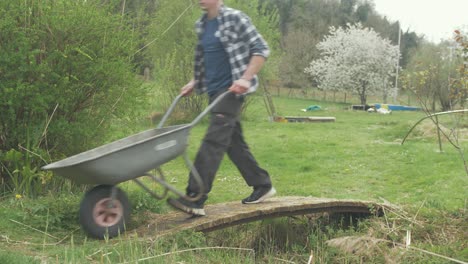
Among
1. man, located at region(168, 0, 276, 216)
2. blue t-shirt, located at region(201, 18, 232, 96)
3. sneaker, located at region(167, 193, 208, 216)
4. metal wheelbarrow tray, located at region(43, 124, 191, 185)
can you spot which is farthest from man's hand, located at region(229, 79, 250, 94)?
sneaker, located at region(167, 193, 208, 216)

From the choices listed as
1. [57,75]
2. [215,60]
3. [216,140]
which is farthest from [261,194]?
[57,75]

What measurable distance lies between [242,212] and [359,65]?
39.3 metres

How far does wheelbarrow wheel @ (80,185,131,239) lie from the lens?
13.0ft

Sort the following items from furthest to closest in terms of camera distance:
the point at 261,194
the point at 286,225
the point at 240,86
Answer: the point at 286,225
the point at 261,194
the point at 240,86

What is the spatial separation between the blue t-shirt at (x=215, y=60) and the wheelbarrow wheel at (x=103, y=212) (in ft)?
3.51

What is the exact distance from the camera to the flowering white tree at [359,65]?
138 ft

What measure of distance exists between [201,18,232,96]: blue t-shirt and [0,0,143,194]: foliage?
1.31 meters

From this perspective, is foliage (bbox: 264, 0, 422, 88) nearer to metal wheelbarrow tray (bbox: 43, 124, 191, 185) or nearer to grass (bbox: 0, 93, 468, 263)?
grass (bbox: 0, 93, 468, 263)

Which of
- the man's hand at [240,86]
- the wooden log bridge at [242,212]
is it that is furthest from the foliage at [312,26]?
the man's hand at [240,86]

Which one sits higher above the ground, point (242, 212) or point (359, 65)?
point (359, 65)

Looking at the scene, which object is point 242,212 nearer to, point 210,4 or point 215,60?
point 215,60

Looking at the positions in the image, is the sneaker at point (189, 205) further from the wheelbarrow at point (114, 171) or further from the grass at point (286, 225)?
the grass at point (286, 225)

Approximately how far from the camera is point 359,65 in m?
42.4

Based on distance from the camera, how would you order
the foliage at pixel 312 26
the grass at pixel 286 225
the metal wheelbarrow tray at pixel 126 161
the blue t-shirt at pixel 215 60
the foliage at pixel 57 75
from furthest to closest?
the foliage at pixel 312 26
the foliage at pixel 57 75
the blue t-shirt at pixel 215 60
the grass at pixel 286 225
the metal wheelbarrow tray at pixel 126 161
